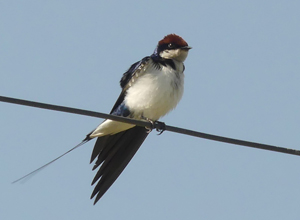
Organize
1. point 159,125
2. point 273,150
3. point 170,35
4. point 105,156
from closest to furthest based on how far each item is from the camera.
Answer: point 273,150, point 159,125, point 105,156, point 170,35

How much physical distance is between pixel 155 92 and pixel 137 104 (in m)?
0.19

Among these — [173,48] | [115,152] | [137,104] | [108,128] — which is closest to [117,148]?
[115,152]

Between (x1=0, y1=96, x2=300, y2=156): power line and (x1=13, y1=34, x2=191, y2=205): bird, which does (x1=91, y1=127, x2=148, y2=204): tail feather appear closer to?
(x1=13, y1=34, x2=191, y2=205): bird

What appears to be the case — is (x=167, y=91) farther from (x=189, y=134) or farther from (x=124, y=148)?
(x=189, y=134)

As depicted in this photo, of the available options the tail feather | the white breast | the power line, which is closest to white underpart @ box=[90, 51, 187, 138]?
the white breast

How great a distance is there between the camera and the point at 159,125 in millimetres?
4887

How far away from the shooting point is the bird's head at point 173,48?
5.31 m

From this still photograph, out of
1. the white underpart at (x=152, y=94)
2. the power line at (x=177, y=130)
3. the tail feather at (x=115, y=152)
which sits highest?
the white underpart at (x=152, y=94)

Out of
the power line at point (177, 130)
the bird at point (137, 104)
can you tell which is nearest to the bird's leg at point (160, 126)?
the bird at point (137, 104)

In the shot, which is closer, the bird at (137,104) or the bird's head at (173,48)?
the bird at (137,104)

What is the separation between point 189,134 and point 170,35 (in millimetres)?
2134

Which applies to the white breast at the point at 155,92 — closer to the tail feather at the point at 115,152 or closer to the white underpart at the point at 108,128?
the white underpart at the point at 108,128

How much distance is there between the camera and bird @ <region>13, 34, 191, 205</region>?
16.4 feet

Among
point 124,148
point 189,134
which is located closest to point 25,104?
point 189,134
